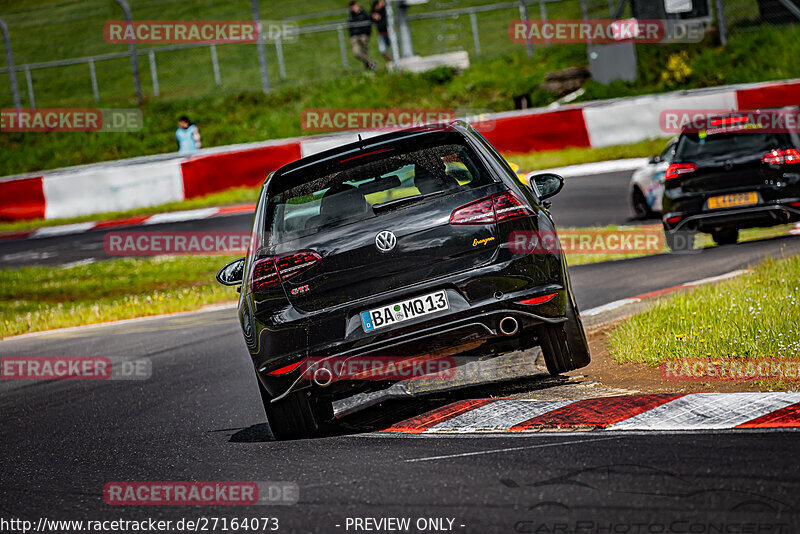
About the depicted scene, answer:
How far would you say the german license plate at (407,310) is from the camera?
20.1 ft

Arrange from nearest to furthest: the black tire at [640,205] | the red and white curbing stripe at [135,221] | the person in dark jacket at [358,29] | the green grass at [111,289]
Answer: the green grass at [111,289] → the black tire at [640,205] → the red and white curbing stripe at [135,221] → the person in dark jacket at [358,29]

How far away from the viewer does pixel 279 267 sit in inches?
245

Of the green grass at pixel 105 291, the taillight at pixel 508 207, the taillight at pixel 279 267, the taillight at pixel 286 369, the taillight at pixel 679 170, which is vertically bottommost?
the green grass at pixel 105 291

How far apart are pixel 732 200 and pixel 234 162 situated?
1261cm

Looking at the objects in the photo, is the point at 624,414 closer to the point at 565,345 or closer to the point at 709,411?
the point at 709,411

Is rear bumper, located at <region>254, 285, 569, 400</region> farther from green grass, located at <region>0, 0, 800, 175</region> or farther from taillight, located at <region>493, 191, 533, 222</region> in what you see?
green grass, located at <region>0, 0, 800, 175</region>

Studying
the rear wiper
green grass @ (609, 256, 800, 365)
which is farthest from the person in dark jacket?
the rear wiper

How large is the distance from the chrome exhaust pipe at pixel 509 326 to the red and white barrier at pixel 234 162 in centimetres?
1641

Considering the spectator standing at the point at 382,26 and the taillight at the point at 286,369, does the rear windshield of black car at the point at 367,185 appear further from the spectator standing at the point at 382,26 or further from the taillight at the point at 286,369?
the spectator standing at the point at 382,26

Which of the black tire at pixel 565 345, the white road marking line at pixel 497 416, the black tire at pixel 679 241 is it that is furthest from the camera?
the black tire at pixel 679 241

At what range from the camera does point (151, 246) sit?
1955cm

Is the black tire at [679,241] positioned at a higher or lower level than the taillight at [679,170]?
lower

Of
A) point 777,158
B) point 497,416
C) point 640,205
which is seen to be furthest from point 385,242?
point 640,205

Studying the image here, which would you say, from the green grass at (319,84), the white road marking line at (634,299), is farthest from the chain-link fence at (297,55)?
the white road marking line at (634,299)
